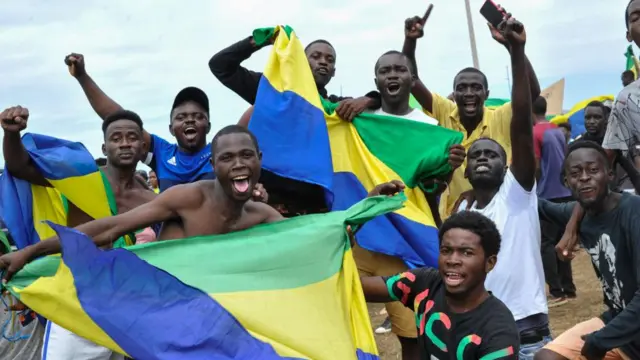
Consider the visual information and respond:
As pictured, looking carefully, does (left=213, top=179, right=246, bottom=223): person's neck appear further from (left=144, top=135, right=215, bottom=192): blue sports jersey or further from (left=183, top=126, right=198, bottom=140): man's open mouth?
(left=183, top=126, right=198, bottom=140): man's open mouth

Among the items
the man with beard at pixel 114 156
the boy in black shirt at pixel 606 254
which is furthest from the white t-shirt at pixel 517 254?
the man with beard at pixel 114 156

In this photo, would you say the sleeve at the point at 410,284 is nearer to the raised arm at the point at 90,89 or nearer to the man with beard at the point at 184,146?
the man with beard at the point at 184,146

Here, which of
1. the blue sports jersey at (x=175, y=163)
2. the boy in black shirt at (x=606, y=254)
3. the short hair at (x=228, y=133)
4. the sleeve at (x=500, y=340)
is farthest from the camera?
the blue sports jersey at (x=175, y=163)

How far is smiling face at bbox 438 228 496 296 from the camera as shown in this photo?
3508 mm

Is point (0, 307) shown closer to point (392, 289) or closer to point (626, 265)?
point (392, 289)

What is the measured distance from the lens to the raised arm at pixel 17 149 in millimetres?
4277

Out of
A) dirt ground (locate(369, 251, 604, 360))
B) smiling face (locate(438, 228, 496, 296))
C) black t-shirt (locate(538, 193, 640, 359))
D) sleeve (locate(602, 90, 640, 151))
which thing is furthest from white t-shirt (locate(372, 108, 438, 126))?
dirt ground (locate(369, 251, 604, 360))

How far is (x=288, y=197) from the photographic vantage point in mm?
5020

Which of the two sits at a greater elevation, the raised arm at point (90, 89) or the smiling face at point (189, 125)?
the raised arm at point (90, 89)

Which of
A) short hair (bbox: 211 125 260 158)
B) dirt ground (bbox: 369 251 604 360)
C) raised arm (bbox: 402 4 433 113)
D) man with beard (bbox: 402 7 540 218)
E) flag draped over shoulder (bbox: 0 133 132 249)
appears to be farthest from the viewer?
dirt ground (bbox: 369 251 604 360)

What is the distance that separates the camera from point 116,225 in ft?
12.5

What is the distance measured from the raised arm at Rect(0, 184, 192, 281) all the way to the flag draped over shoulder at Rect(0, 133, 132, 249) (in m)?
0.77

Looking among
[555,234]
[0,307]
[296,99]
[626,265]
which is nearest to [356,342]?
[626,265]

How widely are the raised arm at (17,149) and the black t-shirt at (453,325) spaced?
7.31ft
